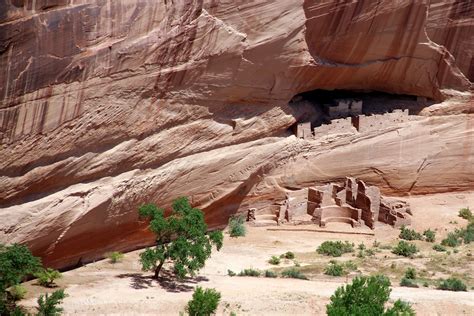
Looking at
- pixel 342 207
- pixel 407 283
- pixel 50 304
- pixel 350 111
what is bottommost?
pixel 50 304

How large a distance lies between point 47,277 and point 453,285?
8427mm

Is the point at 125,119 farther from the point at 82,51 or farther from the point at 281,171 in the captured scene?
the point at 281,171

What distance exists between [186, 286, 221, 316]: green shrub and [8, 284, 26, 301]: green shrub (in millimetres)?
3243

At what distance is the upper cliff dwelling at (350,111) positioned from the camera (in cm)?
2270

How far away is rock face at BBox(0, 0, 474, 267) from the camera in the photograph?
16.5 metres

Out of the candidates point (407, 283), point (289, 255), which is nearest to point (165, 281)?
point (289, 255)

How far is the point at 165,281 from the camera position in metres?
17.3

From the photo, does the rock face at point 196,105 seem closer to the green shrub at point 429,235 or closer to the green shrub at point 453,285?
the green shrub at point 429,235

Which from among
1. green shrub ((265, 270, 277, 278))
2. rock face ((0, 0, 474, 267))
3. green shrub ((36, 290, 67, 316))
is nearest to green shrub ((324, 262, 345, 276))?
green shrub ((265, 270, 277, 278))

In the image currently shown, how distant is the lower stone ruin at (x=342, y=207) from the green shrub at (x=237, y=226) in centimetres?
38

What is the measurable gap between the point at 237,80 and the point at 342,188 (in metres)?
4.96

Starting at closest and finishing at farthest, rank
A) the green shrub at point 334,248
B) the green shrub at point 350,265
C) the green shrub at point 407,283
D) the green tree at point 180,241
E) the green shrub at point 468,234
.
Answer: the green tree at point 180,241, the green shrub at point 407,283, the green shrub at point 350,265, the green shrub at point 334,248, the green shrub at point 468,234

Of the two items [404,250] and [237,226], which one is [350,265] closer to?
[404,250]

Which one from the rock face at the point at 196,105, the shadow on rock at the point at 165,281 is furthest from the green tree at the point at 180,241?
the rock face at the point at 196,105
